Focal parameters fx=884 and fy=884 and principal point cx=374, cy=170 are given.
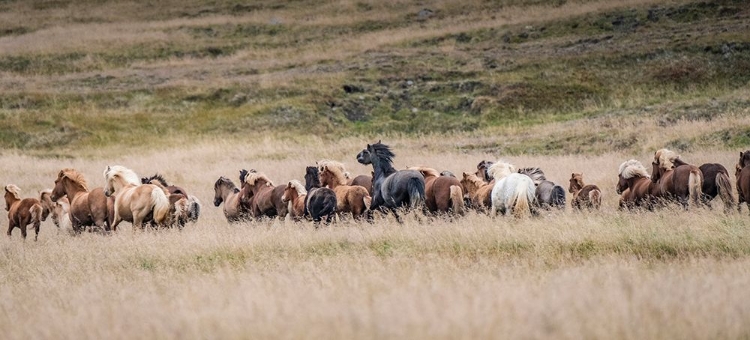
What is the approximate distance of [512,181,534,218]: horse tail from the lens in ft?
52.7

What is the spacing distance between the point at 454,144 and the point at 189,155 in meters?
10.7

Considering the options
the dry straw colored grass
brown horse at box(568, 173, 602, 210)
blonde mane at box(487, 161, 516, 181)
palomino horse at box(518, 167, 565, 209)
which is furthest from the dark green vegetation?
the dry straw colored grass

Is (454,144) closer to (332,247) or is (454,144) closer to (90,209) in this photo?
(90,209)

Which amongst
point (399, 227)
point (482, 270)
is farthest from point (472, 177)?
point (482, 270)

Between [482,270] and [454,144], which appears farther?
[454,144]

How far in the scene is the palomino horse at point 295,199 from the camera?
17844mm

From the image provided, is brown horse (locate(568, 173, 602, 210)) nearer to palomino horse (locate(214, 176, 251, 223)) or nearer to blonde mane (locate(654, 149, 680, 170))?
blonde mane (locate(654, 149, 680, 170))

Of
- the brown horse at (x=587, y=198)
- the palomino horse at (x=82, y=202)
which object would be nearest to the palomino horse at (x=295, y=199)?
the palomino horse at (x=82, y=202)

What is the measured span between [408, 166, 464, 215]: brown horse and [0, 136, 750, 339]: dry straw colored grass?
2.60 ft

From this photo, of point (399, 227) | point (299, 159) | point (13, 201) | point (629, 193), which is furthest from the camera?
point (299, 159)

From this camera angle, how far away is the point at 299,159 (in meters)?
32.7

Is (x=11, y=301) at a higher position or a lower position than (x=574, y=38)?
lower

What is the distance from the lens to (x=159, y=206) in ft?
56.4

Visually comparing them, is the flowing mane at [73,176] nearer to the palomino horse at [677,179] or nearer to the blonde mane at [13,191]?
the blonde mane at [13,191]
